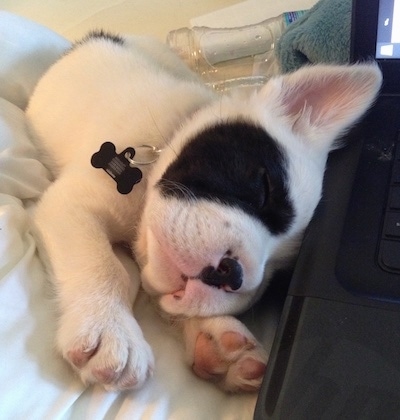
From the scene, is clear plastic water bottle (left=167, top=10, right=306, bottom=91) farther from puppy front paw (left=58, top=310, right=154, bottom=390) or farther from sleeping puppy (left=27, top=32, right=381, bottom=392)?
puppy front paw (left=58, top=310, right=154, bottom=390)

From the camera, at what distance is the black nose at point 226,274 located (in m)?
0.80

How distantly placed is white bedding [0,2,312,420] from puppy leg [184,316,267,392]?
2 centimetres

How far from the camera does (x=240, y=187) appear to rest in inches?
35.2

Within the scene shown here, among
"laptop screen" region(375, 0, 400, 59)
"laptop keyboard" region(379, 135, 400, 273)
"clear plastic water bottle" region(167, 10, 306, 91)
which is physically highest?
"laptop screen" region(375, 0, 400, 59)

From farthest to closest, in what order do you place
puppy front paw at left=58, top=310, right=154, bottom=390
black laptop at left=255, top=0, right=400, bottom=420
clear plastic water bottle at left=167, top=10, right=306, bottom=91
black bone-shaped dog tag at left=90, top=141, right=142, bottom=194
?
1. clear plastic water bottle at left=167, top=10, right=306, bottom=91
2. black bone-shaped dog tag at left=90, top=141, right=142, bottom=194
3. puppy front paw at left=58, top=310, right=154, bottom=390
4. black laptop at left=255, top=0, right=400, bottom=420

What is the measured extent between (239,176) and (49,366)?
417 millimetres

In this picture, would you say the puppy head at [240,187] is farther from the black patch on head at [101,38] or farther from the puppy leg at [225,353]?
the black patch on head at [101,38]

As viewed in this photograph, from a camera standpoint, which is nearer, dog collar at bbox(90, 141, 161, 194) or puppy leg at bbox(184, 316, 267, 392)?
puppy leg at bbox(184, 316, 267, 392)

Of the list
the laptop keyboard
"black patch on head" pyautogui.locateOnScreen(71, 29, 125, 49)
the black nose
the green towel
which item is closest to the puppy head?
the black nose

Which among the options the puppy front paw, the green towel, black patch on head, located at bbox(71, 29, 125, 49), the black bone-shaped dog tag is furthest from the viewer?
black patch on head, located at bbox(71, 29, 125, 49)

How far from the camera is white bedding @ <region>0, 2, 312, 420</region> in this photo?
0.69m

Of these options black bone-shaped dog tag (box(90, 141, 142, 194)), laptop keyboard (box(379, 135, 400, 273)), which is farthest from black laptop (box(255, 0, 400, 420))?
black bone-shaped dog tag (box(90, 141, 142, 194))

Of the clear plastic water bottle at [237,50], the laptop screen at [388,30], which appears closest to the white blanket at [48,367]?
the laptop screen at [388,30]

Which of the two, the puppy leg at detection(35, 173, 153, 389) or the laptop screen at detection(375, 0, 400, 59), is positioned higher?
the laptop screen at detection(375, 0, 400, 59)
